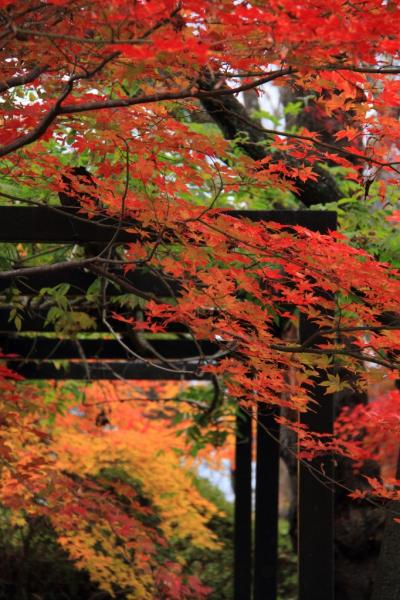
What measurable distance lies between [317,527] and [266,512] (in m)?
3.05

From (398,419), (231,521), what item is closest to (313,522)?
(398,419)

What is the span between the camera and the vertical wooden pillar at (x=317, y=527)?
4371 mm

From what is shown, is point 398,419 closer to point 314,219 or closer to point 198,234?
point 314,219

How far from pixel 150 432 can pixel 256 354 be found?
720 cm

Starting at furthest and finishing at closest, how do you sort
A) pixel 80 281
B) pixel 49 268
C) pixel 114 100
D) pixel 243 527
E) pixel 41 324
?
pixel 243 527 → pixel 41 324 → pixel 80 281 → pixel 49 268 → pixel 114 100

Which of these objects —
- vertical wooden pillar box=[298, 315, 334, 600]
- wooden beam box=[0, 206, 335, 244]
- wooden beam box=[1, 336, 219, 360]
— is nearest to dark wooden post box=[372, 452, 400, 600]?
vertical wooden pillar box=[298, 315, 334, 600]

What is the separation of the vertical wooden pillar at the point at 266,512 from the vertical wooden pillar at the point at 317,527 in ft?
8.93

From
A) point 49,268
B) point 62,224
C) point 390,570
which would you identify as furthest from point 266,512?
point 49,268

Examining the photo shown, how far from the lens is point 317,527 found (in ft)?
14.3

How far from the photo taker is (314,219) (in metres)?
4.22

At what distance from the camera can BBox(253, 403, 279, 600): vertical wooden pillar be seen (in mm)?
7281

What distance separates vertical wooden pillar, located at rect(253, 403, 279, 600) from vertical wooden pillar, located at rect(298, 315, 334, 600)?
2.72 meters

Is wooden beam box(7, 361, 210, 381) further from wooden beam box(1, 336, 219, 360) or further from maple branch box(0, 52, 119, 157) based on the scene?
maple branch box(0, 52, 119, 157)

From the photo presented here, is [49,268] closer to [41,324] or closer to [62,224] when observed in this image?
[62,224]
